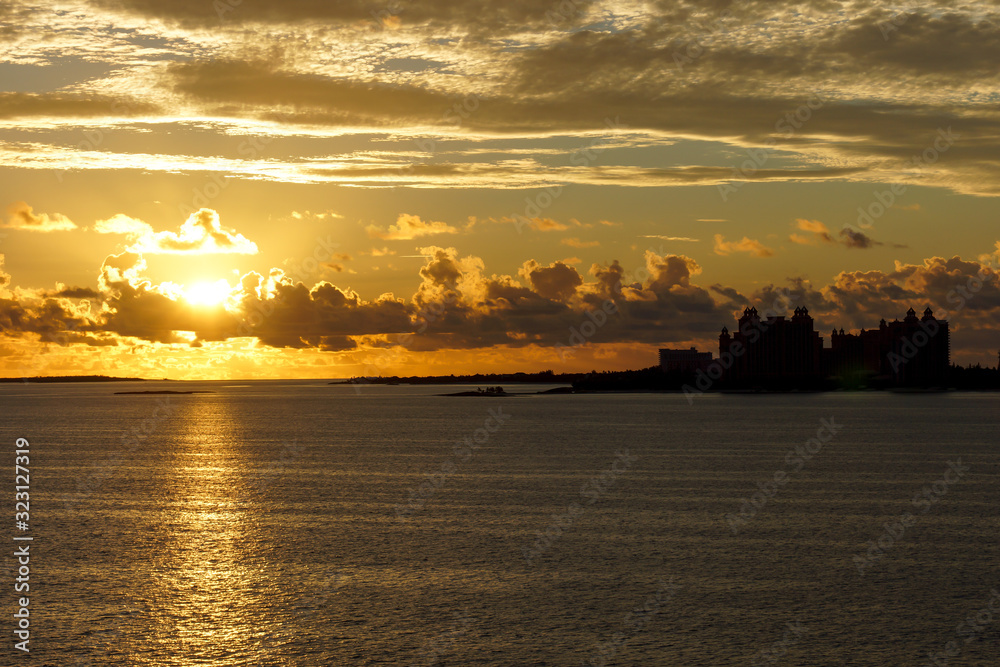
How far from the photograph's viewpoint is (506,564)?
134ft

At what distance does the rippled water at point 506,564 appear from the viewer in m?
29.8

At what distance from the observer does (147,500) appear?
6334 cm

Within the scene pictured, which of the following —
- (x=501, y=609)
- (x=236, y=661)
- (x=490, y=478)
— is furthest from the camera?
(x=490, y=478)

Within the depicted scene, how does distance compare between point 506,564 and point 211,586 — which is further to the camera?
point 506,564

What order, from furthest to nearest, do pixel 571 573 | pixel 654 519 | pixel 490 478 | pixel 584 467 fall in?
1. pixel 584 467
2. pixel 490 478
3. pixel 654 519
4. pixel 571 573

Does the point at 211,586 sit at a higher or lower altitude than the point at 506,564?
higher

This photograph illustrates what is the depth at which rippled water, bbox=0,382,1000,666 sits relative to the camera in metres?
29.8

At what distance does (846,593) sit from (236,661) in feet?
75.4

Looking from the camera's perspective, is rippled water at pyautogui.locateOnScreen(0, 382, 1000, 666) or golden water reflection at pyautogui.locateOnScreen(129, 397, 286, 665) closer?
golden water reflection at pyautogui.locateOnScreen(129, 397, 286, 665)

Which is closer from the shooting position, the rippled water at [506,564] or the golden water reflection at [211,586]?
the golden water reflection at [211,586]

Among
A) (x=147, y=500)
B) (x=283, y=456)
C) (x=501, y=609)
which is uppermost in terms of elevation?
(x=501, y=609)

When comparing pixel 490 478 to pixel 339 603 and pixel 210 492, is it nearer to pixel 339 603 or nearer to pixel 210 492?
pixel 210 492

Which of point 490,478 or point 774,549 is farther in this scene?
point 490,478

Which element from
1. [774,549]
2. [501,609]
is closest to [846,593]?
[774,549]
